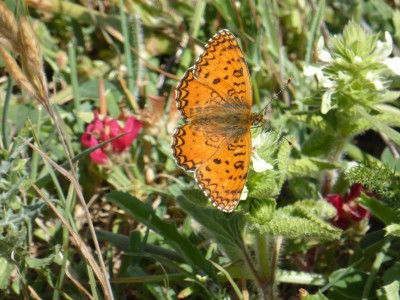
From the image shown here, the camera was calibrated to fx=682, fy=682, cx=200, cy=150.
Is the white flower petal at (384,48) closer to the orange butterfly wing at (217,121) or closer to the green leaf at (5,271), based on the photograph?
the orange butterfly wing at (217,121)

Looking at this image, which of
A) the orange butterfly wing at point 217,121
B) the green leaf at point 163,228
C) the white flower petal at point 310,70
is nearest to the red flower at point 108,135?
the green leaf at point 163,228

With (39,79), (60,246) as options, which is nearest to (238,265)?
(60,246)

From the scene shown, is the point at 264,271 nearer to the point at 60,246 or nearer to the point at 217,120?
the point at 217,120

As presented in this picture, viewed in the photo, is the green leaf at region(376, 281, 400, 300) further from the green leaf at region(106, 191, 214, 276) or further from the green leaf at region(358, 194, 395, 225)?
the green leaf at region(106, 191, 214, 276)

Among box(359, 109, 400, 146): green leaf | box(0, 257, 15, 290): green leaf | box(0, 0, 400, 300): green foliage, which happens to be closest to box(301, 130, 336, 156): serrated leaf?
box(0, 0, 400, 300): green foliage

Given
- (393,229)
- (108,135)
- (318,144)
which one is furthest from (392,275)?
(108,135)

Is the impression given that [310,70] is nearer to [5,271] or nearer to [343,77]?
[343,77]
